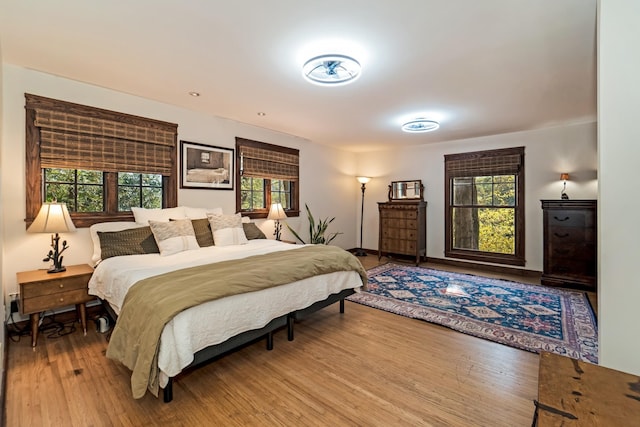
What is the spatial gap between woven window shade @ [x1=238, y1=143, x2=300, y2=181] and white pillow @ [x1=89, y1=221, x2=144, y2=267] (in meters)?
A: 1.81

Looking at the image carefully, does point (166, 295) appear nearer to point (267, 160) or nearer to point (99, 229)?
point (99, 229)

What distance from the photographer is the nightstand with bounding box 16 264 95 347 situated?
2404mm

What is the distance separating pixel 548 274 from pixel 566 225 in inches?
30.4

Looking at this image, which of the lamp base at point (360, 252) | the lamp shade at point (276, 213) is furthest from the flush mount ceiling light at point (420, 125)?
the lamp base at point (360, 252)

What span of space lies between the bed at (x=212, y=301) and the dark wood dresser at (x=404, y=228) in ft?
8.99

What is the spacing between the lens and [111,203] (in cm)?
332

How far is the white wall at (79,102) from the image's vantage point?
2.69 meters

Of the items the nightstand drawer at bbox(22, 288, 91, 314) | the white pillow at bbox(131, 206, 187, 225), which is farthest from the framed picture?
the nightstand drawer at bbox(22, 288, 91, 314)

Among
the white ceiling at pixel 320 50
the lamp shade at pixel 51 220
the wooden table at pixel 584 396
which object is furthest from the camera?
the lamp shade at pixel 51 220

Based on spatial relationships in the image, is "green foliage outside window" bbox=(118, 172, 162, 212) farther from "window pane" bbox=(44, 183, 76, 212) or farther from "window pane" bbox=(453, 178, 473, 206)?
"window pane" bbox=(453, 178, 473, 206)

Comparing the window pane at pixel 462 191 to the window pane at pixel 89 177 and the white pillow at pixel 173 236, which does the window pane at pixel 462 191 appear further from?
the window pane at pixel 89 177

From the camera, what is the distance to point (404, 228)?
5.82 meters

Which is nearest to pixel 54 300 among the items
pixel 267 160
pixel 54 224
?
pixel 54 224

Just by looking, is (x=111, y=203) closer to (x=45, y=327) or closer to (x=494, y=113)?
(x=45, y=327)
